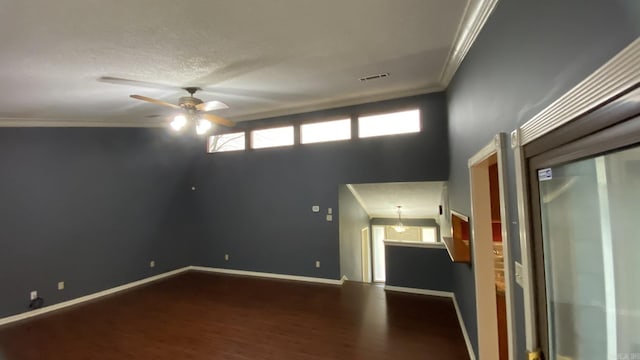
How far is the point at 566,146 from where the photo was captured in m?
1.03

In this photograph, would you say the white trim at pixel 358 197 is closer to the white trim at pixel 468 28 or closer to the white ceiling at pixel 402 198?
the white ceiling at pixel 402 198

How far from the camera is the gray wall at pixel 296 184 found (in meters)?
4.78

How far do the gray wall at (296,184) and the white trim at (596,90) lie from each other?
3.67 meters

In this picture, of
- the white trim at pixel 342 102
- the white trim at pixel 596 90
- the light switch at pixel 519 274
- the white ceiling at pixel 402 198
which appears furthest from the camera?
the white ceiling at pixel 402 198

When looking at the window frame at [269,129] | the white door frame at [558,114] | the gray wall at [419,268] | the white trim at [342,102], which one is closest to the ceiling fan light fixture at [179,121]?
the white trim at [342,102]

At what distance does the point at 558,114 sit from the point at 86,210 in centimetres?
644

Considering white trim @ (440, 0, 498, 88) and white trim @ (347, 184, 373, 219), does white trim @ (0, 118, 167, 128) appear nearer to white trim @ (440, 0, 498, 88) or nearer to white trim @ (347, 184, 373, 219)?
white trim @ (347, 184, 373, 219)

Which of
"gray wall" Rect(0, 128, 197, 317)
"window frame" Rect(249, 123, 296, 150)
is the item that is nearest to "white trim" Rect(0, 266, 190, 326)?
"gray wall" Rect(0, 128, 197, 317)

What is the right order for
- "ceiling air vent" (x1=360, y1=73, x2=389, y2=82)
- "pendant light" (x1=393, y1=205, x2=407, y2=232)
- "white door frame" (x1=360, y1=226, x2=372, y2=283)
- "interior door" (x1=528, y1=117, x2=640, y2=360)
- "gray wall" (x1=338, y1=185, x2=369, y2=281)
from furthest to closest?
"pendant light" (x1=393, y1=205, x2=407, y2=232) < "white door frame" (x1=360, y1=226, x2=372, y2=283) < "gray wall" (x1=338, y1=185, x2=369, y2=281) < "ceiling air vent" (x1=360, y1=73, x2=389, y2=82) < "interior door" (x1=528, y1=117, x2=640, y2=360)

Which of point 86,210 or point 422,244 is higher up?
point 86,210

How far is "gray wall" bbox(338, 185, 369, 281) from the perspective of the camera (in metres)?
5.48

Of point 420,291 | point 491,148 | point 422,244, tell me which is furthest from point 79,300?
point 491,148

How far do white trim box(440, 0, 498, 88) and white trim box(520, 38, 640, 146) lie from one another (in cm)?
127

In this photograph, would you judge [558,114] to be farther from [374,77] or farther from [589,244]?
[374,77]
